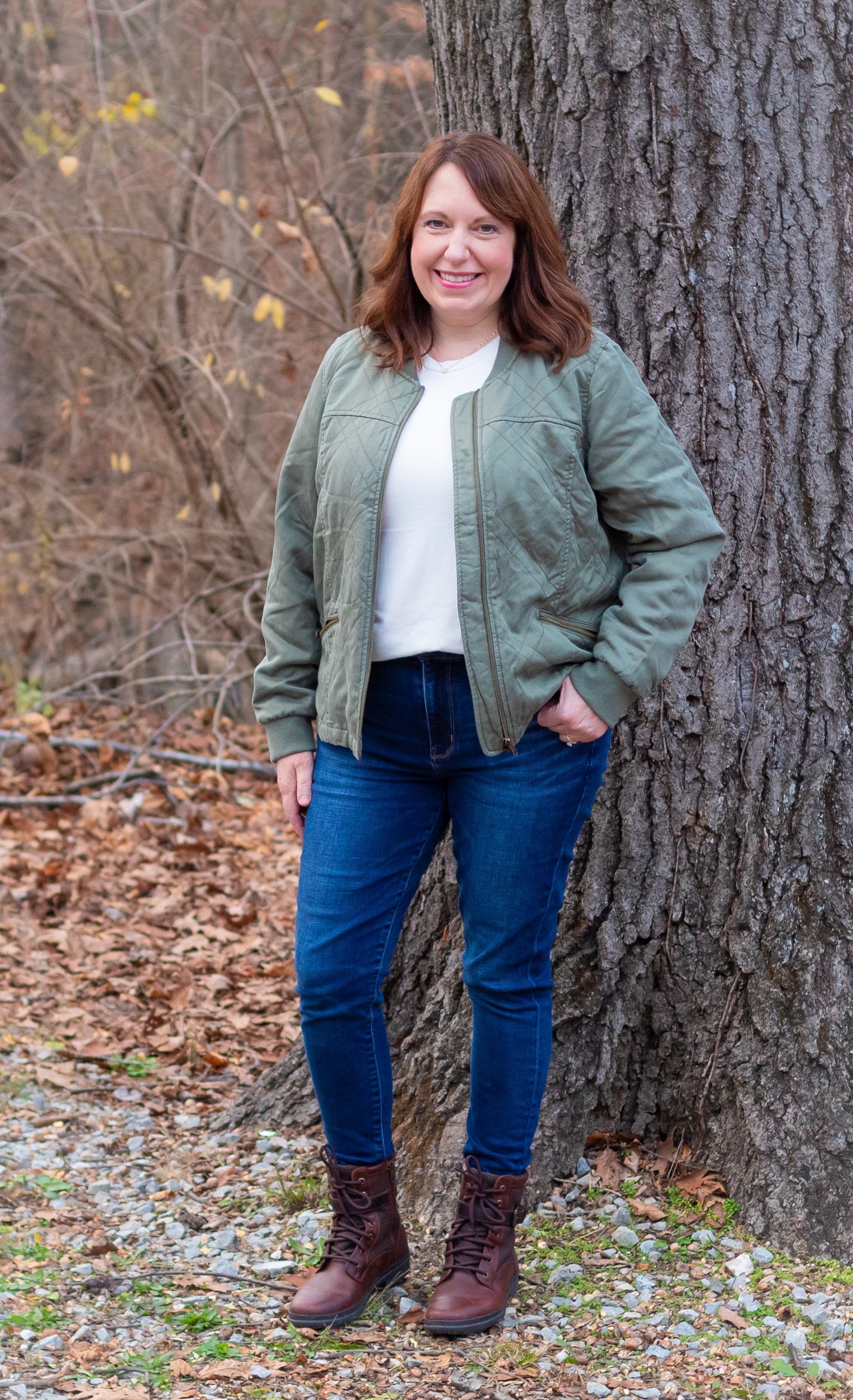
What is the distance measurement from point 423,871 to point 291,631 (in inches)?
23.0

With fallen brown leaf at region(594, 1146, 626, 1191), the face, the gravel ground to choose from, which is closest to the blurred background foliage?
the gravel ground

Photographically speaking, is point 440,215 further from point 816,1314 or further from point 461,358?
point 816,1314

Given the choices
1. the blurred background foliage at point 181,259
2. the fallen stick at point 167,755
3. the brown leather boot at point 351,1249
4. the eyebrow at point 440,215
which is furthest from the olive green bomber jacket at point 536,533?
the blurred background foliage at point 181,259

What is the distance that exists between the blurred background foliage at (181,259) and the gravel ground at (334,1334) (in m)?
4.64

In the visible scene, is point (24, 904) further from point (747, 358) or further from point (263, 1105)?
point (747, 358)

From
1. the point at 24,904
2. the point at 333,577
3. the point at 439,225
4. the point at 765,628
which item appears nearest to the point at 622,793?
the point at 765,628

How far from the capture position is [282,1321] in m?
2.82

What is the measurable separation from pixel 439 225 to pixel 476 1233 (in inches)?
81.3

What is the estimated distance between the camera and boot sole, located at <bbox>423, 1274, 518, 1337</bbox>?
2.71m

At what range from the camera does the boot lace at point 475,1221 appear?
2771 mm

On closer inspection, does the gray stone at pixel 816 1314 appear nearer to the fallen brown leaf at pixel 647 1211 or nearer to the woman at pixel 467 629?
the fallen brown leaf at pixel 647 1211

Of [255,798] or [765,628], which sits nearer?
[765,628]

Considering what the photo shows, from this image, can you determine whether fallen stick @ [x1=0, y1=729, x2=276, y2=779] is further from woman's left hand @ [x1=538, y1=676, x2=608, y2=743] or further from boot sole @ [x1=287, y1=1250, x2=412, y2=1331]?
woman's left hand @ [x1=538, y1=676, x2=608, y2=743]

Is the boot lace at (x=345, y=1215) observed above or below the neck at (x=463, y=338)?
below
